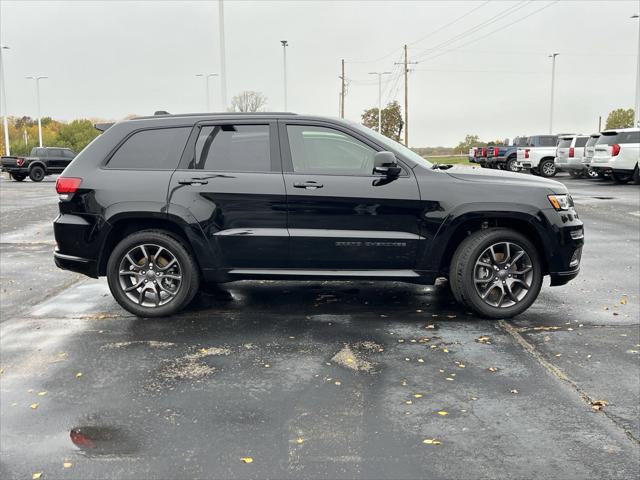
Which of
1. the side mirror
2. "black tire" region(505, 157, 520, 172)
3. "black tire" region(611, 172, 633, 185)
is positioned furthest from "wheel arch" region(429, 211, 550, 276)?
"black tire" region(505, 157, 520, 172)

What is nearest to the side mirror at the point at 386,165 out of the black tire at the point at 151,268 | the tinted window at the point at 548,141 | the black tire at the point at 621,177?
the black tire at the point at 151,268

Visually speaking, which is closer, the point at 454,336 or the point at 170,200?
the point at 454,336

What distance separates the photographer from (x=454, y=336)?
5246mm

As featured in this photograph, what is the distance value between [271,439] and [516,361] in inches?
82.4

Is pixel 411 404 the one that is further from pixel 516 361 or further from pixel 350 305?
pixel 350 305

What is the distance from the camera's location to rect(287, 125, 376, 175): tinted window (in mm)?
5688

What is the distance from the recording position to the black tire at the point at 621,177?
22811mm

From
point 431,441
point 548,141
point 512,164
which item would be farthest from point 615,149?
point 431,441

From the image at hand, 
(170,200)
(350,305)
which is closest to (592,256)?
(350,305)

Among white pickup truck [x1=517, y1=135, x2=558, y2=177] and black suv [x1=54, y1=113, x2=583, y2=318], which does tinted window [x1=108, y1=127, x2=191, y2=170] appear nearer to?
black suv [x1=54, y1=113, x2=583, y2=318]

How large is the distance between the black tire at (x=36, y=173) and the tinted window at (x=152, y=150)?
28839mm

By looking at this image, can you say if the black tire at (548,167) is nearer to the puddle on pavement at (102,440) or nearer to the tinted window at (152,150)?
the tinted window at (152,150)

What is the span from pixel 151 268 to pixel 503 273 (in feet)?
10.7

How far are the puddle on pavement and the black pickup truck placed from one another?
31.3 meters
